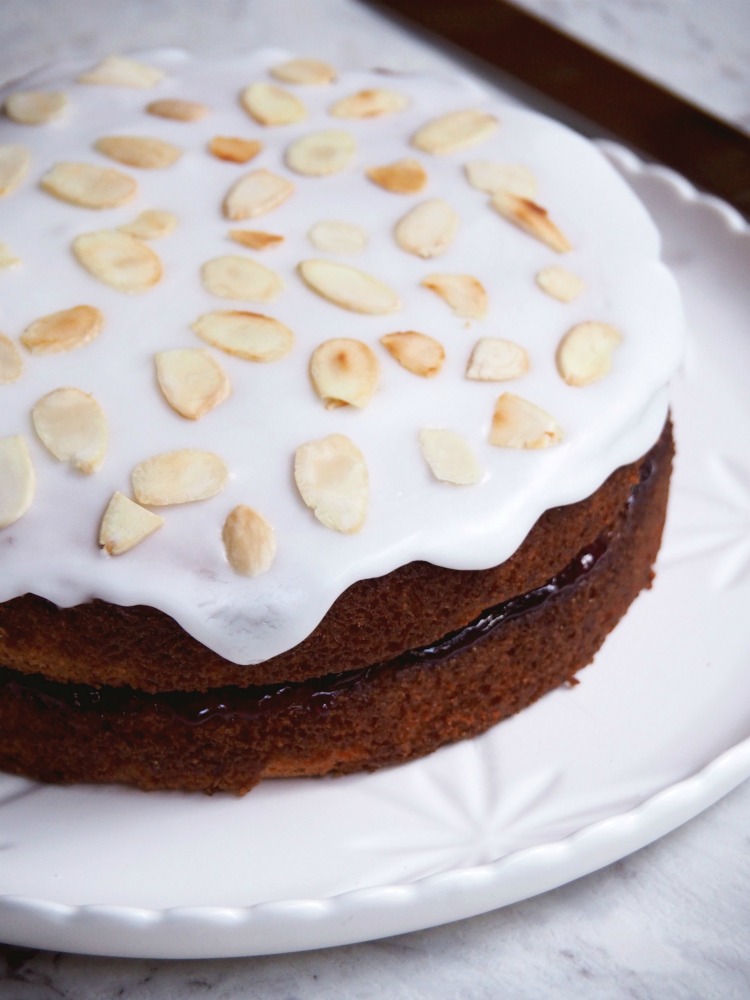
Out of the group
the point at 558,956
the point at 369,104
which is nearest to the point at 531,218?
the point at 369,104

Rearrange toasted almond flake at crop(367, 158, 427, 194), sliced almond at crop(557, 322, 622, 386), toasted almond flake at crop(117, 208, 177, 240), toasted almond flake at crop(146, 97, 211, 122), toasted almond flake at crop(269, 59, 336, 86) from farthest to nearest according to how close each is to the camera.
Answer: toasted almond flake at crop(269, 59, 336, 86)
toasted almond flake at crop(146, 97, 211, 122)
toasted almond flake at crop(367, 158, 427, 194)
toasted almond flake at crop(117, 208, 177, 240)
sliced almond at crop(557, 322, 622, 386)

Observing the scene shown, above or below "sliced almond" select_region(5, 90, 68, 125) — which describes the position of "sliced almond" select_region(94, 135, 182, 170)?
above

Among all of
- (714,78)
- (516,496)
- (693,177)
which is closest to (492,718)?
(516,496)

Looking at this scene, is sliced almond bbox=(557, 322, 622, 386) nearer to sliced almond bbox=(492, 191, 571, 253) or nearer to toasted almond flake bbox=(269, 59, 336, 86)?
sliced almond bbox=(492, 191, 571, 253)

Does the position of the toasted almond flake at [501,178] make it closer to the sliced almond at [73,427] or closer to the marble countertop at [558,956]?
the sliced almond at [73,427]

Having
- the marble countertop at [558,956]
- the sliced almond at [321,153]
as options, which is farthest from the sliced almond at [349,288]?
the marble countertop at [558,956]

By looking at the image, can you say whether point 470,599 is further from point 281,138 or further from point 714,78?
point 714,78

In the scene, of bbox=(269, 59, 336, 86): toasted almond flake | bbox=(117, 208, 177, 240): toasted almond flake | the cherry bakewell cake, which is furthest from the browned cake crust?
bbox=(269, 59, 336, 86): toasted almond flake
